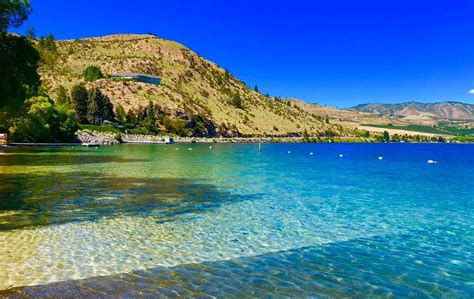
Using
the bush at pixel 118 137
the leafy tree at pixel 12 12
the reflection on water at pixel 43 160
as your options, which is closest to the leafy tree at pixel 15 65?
the leafy tree at pixel 12 12

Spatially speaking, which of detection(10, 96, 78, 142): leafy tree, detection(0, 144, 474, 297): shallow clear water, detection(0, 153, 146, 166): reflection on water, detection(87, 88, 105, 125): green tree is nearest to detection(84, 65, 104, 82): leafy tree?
detection(87, 88, 105, 125): green tree

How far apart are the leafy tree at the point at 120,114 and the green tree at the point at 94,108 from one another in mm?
11492

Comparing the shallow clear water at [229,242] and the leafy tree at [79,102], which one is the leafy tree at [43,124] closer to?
the leafy tree at [79,102]

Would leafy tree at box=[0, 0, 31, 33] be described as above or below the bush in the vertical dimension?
above

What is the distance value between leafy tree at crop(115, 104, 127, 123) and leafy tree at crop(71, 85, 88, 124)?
15422 millimetres

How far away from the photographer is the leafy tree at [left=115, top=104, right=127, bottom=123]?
164625 millimetres

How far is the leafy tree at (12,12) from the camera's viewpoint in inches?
1233

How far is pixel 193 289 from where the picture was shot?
35.0 ft

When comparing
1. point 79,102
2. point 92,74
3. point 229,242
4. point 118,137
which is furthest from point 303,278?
point 92,74

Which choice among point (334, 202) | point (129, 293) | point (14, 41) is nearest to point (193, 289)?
point (129, 293)

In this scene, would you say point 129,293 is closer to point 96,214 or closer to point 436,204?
point 96,214

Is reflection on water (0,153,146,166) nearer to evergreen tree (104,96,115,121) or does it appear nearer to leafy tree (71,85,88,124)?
leafy tree (71,85,88,124)

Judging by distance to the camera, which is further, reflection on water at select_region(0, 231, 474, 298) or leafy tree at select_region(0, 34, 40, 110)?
leafy tree at select_region(0, 34, 40, 110)

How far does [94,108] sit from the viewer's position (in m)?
152
